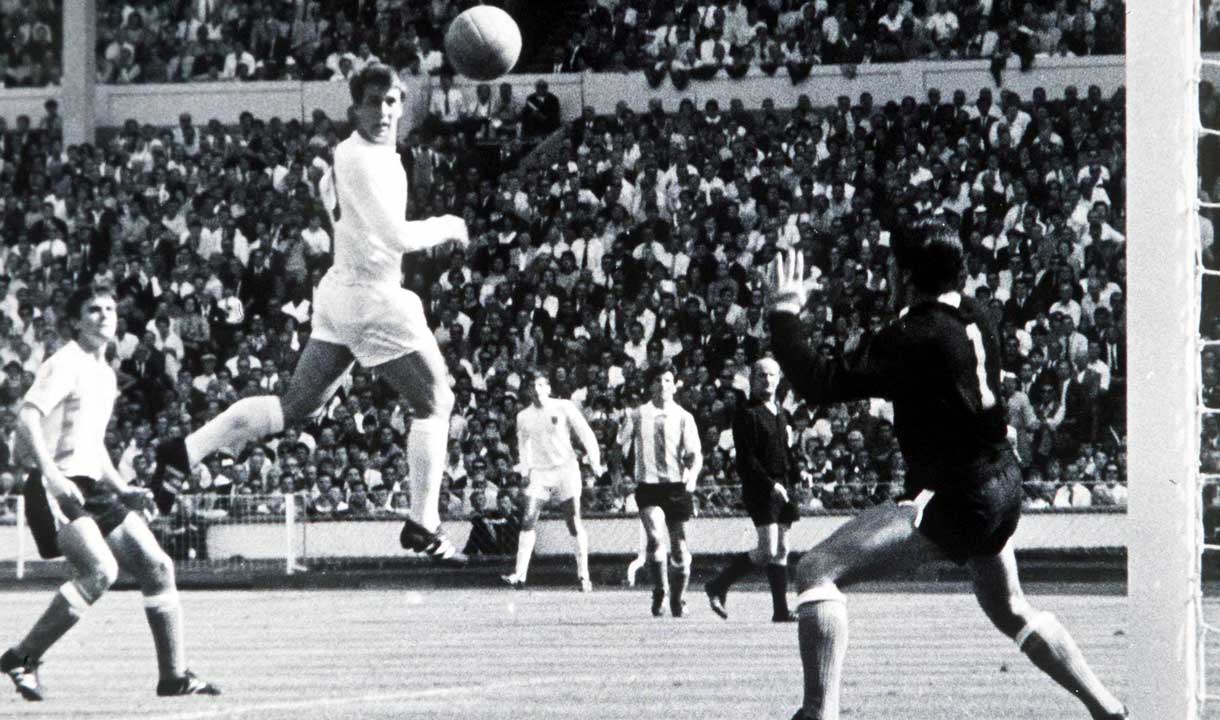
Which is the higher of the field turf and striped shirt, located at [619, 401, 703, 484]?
striped shirt, located at [619, 401, 703, 484]

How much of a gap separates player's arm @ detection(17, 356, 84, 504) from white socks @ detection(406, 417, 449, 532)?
7.16 ft

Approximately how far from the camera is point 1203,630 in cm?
629

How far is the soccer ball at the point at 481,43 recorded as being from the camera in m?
8.11

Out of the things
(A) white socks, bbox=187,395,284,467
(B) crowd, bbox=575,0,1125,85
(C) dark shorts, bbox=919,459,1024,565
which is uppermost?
(B) crowd, bbox=575,0,1125,85

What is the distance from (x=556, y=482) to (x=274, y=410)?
1068cm

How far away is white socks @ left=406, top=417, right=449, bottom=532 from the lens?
764cm

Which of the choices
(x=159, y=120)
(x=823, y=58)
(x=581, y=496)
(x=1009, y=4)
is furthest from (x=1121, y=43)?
(x=159, y=120)

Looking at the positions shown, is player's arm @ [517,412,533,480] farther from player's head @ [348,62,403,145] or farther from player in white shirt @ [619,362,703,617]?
player's head @ [348,62,403,145]

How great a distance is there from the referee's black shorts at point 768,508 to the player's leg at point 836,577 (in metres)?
7.46

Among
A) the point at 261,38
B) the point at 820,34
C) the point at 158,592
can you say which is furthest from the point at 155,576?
the point at 261,38

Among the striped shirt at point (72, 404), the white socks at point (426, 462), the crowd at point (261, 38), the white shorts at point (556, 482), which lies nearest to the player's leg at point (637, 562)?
the white shorts at point (556, 482)

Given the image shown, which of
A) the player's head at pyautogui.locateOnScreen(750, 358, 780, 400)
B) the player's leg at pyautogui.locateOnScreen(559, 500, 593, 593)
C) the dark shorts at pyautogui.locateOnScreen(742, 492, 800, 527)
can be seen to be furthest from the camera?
the player's leg at pyautogui.locateOnScreen(559, 500, 593, 593)

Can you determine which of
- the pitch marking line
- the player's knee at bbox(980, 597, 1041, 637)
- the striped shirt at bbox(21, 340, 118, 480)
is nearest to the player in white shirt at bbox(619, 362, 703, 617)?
the pitch marking line

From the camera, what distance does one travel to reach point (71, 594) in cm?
955
